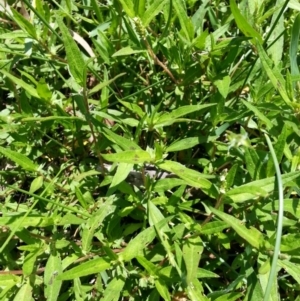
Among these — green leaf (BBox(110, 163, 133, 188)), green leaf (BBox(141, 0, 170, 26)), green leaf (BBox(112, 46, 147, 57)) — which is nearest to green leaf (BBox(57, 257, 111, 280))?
green leaf (BBox(110, 163, 133, 188))

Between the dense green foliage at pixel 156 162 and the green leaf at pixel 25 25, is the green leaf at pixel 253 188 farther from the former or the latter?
the green leaf at pixel 25 25

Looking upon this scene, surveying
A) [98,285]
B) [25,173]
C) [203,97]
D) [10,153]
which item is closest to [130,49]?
[203,97]

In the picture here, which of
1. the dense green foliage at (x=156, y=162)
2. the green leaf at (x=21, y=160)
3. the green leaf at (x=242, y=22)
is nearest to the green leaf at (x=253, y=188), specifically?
the dense green foliage at (x=156, y=162)

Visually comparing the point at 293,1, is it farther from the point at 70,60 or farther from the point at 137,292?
the point at 137,292

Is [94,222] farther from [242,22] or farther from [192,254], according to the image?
[242,22]

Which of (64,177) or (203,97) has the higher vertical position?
(203,97)

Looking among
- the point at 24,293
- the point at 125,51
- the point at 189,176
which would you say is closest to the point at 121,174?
the point at 189,176
